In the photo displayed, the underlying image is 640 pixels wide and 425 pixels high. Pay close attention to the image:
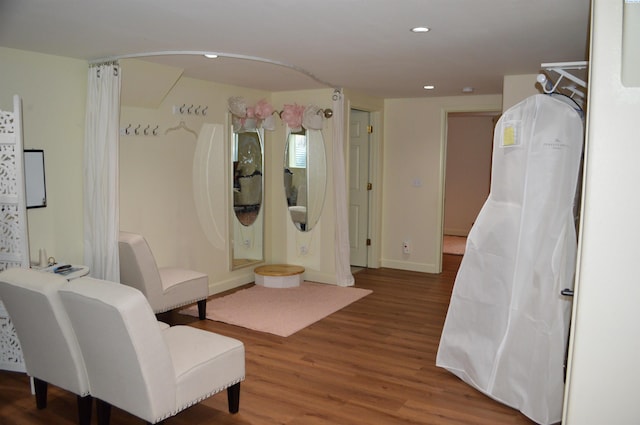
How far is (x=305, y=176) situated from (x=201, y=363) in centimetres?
377

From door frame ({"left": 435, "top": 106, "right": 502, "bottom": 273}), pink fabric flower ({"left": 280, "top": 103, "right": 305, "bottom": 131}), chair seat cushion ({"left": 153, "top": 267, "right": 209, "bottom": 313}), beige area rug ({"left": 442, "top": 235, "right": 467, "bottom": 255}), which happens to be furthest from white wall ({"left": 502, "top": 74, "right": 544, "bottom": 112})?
beige area rug ({"left": 442, "top": 235, "right": 467, "bottom": 255})

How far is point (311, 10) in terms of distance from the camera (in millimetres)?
2672

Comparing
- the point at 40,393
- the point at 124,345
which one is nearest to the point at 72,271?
the point at 40,393

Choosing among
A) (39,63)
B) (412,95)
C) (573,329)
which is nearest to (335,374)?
(573,329)

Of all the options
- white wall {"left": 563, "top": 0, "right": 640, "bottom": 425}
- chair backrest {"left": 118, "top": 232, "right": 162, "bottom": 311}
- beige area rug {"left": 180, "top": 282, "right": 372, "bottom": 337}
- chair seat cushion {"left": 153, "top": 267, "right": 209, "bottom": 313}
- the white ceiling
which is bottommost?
beige area rug {"left": 180, "top": 282, "right": 372, "bottom": 337}

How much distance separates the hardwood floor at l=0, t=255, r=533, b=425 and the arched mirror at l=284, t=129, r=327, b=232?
168cm

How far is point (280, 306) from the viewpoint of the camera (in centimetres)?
506

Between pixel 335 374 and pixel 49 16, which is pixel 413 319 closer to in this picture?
pixel 335 374

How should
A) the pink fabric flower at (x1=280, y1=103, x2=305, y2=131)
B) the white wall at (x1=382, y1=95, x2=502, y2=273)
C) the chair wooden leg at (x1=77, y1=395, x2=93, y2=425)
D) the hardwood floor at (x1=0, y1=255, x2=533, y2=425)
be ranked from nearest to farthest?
the chair wooden leg at (x1=77, y1=395, x2=93, y2=425) → the hardwood floor at (x1=0, y1=255, x2=533, y2=425) → the pink fabric flower at (x1=280, y1=103, x2=305, y2=131) → the white wall at (x1=382, y1=95, x2=502, y2=273)

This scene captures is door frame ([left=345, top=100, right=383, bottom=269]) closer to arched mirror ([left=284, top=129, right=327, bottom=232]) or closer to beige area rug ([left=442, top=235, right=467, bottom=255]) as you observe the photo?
arched mirror ([left=284, top=129, right=327, bottom=232])

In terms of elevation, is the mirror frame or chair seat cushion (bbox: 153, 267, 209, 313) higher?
the mirror frame

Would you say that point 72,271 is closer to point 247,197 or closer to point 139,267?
point 139,267

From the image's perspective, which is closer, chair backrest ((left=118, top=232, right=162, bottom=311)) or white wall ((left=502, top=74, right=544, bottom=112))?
chair backrest ((left=118, top=232, right=162, bottom=311))

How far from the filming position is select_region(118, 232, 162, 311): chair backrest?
411 centimetres
